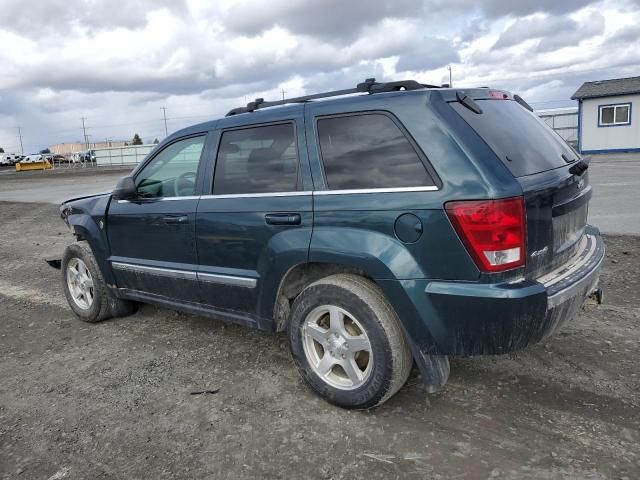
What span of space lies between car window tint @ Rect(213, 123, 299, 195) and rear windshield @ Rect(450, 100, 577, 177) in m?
1.08

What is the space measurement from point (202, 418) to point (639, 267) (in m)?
4.92

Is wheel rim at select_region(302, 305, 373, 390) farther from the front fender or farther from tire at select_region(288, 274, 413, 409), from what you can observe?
the front fender

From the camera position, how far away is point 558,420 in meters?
2.97

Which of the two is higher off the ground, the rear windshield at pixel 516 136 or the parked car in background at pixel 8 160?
the parked car in background at pixel 8 160

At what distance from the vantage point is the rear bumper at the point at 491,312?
2.65 meters

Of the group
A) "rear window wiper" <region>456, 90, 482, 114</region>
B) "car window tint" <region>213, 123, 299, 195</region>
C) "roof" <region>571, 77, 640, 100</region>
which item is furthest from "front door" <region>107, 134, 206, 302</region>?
"roof" <region>571, 77, 640, 100</region>

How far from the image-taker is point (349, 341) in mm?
3127

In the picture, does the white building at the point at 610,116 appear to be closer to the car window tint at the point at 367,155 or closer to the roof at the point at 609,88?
the roof at the point at 609,88

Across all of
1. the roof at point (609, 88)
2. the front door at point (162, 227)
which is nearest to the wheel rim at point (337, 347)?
the front door at point (162, 227)

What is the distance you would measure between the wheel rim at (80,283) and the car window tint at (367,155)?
2.94 m

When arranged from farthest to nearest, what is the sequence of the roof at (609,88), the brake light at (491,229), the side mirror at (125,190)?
the roof at (609,88)
the side mirror at (125,190)
the brake light at (491,229)

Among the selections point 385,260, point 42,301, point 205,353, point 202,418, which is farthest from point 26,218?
point 385,260

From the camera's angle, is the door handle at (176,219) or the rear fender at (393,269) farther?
the door handle at (176,219)

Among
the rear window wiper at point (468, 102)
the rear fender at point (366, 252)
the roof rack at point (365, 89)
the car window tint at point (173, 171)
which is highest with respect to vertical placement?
the roof rack at point (365, 89)
